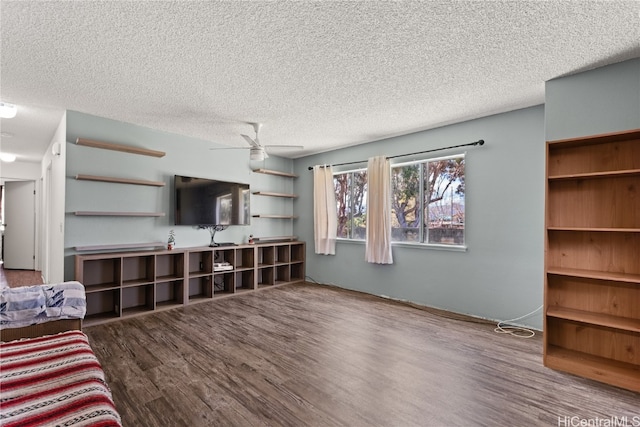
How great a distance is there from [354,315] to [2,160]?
7738 mm

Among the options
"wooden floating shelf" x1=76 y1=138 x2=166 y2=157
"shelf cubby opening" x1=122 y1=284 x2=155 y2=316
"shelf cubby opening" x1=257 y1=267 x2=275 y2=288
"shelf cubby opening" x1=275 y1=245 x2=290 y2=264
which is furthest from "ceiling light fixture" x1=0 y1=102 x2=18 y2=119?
"shelf cubby opening" x1=275 y1=245 x2=290 y2=264

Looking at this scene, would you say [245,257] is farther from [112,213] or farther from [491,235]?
[491,235]

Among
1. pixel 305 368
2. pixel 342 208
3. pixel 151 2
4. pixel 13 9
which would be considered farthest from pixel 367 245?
pixel 13 9

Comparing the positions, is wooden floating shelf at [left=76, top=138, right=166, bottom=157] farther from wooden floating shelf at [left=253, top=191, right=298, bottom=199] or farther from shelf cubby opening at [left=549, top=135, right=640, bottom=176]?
shelf cubby opening at [left=549, top=135, right=640, bottom=176]

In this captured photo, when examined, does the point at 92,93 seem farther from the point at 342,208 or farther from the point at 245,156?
the point at 342,208

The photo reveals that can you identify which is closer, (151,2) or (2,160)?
(151,2)

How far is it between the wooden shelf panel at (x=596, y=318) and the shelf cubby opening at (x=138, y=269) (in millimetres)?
4374

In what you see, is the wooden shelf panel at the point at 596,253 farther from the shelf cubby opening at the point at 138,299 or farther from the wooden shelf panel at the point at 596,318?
the shelf cubby opening at the point at 138,299

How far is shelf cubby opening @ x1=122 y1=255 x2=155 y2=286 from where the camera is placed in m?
3.86

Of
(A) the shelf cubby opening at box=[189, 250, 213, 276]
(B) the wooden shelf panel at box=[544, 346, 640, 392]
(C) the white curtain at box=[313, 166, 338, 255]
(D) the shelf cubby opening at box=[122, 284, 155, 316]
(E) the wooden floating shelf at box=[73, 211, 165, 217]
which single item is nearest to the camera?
(B) the wooden shelf panel at box=[544, 346, 640, 392]

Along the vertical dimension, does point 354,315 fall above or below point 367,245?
below

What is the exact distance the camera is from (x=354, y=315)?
12.2 feet

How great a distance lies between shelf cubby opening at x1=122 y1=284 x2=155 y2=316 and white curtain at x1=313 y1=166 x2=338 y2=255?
2696 millimetres

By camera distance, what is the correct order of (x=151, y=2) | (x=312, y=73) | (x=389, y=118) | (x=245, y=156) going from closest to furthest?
(x=151, y=2) → (x=312, y=73) → (x=389, y=118) → (x=245, y=156)
